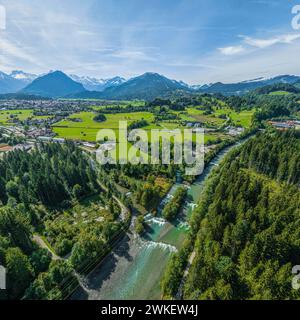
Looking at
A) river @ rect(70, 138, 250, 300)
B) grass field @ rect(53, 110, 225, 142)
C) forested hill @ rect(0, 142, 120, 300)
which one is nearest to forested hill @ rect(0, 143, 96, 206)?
forested hill @ rect(0, 142, 120, 300)

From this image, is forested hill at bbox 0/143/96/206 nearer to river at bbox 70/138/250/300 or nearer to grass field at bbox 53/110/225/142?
river at bbox 70/138/250/300

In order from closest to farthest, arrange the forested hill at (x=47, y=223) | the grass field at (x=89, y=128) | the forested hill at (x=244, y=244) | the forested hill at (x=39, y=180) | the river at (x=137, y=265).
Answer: the forested hill at (x=244, y=244), the forested hill at (x=47, y=223), the river at (x=137, y=265), the forested hill at (x=39, y=180), the grass field at (x=89, y=128)

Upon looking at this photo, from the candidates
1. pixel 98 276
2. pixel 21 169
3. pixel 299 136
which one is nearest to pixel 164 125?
pixel 299 136

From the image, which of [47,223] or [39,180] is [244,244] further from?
[39,180]

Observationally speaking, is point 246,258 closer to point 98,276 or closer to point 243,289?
point 243,289

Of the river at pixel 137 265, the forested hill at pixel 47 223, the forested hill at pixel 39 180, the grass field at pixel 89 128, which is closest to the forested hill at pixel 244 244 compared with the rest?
the river at pixel 137 265

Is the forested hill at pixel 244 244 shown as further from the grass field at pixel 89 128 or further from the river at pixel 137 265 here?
the grass field at pixel 89 128
